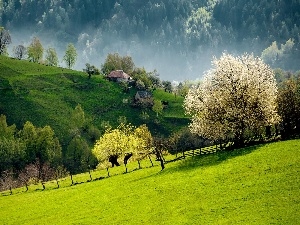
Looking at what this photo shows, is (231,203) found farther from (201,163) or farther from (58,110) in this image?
(58,110)

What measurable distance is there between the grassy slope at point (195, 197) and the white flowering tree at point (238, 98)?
862 cm

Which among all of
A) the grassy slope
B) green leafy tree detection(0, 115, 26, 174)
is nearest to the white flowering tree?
the grassy slope

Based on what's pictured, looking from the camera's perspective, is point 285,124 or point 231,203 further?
point 285,124

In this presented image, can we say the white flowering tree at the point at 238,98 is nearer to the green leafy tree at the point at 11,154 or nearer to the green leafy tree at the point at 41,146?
the green leafy tree at the point at 41,146

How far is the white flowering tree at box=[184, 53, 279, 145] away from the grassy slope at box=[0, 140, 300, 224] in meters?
8.62

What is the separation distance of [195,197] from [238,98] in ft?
92.1

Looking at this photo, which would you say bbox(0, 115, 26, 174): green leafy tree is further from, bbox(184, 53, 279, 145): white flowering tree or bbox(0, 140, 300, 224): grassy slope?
bbox(184, 53, 279, 145): white flowering tree

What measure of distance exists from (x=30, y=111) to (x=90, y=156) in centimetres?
4755

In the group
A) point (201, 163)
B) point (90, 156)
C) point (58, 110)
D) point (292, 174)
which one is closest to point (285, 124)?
point (201, 163)

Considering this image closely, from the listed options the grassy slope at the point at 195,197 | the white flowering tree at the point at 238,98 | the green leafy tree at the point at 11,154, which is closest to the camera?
the grassy slope at the point at 195,197

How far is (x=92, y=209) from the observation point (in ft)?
157

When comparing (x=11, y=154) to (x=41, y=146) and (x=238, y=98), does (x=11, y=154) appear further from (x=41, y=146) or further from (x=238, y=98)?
(x=238, y=98)

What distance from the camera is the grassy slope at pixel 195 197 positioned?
110 ft

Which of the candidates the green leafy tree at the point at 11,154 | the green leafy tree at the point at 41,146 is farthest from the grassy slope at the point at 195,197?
the green leafy tree at the point at 41,146
